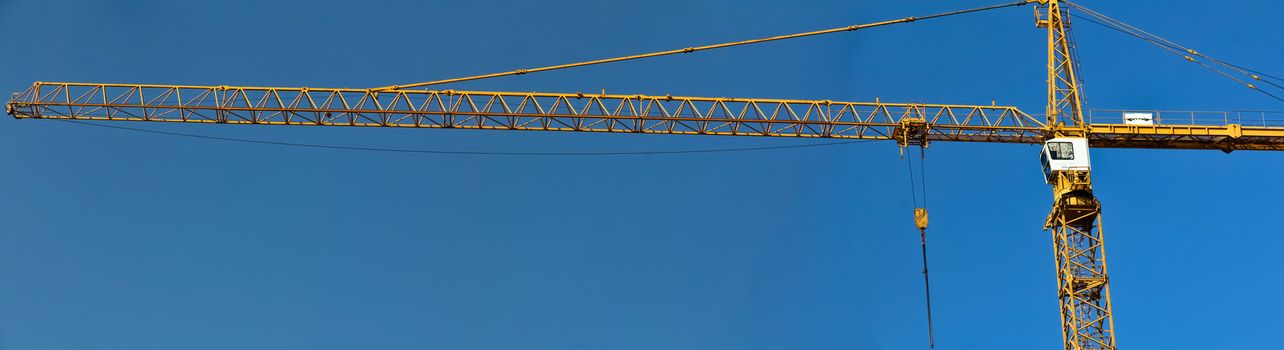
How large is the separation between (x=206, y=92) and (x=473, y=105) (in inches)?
559

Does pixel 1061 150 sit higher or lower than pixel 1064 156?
higher

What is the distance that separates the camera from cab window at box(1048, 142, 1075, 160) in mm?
82750

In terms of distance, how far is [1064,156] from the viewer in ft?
272

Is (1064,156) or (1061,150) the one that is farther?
(1061,150)

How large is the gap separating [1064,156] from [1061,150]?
360mm

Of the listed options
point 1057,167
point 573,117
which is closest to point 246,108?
point 573,117

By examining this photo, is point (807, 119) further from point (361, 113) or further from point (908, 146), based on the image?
point (361, 113)

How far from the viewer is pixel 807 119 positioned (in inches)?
3408

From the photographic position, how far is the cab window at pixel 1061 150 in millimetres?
82750

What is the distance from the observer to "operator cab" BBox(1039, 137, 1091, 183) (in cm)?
8231

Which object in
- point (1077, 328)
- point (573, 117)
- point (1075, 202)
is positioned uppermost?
point (573, 117)

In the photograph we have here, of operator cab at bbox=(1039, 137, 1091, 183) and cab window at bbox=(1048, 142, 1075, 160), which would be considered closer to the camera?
operator cab at bbox=(1039, 137, 1091, 183)

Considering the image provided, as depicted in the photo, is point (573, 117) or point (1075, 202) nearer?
point (1075, 202)

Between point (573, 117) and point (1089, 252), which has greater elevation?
point (573, 117)
